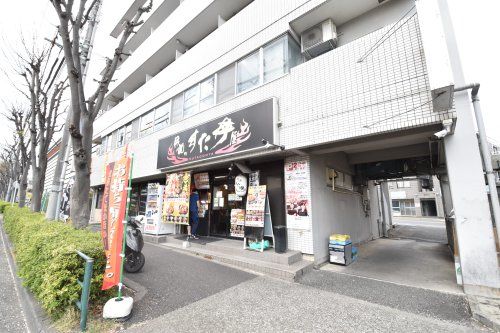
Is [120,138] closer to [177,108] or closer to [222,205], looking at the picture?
[177,108]

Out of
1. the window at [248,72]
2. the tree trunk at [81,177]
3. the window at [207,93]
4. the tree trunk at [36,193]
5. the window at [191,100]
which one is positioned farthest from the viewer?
the tree trunk at [36,193]

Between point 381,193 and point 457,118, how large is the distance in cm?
1077

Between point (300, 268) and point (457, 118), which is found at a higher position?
point (457, 118)

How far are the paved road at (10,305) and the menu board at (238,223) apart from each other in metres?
5.67

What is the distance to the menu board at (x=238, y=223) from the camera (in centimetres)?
841

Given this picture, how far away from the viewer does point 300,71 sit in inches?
264

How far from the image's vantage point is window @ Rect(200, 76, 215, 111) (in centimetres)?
962

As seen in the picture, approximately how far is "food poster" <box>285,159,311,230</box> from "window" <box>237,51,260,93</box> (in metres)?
3.18

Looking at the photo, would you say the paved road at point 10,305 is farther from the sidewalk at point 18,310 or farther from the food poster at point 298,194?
the food poster at point 298,194

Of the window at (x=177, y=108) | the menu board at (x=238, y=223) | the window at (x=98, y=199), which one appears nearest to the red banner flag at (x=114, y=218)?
the menu board at (x=238, y=223)

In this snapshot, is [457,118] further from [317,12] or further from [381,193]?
[381,193]

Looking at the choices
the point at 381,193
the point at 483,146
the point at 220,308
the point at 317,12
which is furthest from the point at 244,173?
the point at 381,193

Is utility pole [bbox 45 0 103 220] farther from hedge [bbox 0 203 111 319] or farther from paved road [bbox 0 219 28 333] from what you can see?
hedge [bbox 0 203 111 319]

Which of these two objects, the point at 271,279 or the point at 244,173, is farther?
the point at 244,173
